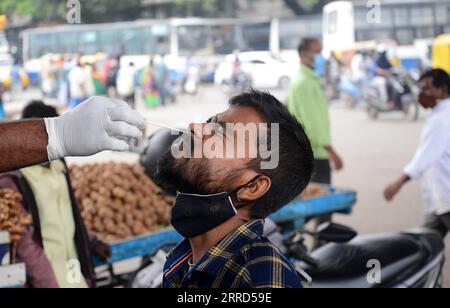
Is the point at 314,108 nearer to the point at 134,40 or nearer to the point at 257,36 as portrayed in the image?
the point at 134,40

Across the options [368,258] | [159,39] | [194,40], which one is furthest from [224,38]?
[368,258]

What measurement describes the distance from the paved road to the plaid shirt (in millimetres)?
521

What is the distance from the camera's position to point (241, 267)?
1.64m

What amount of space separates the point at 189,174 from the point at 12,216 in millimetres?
1369

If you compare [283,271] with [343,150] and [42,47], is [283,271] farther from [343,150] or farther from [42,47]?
[42,47]

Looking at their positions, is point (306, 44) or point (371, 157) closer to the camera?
point (306, 44)

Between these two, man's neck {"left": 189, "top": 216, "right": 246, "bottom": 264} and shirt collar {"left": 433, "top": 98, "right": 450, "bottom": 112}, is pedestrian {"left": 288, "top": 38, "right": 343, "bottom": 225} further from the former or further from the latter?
man's neck {"left": 189, "top": 216, "right": 246, "bottom": 264}

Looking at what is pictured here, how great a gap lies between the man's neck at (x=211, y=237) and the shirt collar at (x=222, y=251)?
3cm

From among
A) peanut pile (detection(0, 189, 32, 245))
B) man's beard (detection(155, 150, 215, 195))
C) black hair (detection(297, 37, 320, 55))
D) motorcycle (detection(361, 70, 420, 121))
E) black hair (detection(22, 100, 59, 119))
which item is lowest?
motorcycle (detection(361, 70, 420, 121))

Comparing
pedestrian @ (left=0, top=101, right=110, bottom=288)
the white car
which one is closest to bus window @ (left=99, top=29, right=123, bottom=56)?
the white car

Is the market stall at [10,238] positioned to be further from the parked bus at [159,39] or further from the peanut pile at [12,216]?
the parked bus at [159,39]

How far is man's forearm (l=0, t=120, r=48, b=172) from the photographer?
156cm
